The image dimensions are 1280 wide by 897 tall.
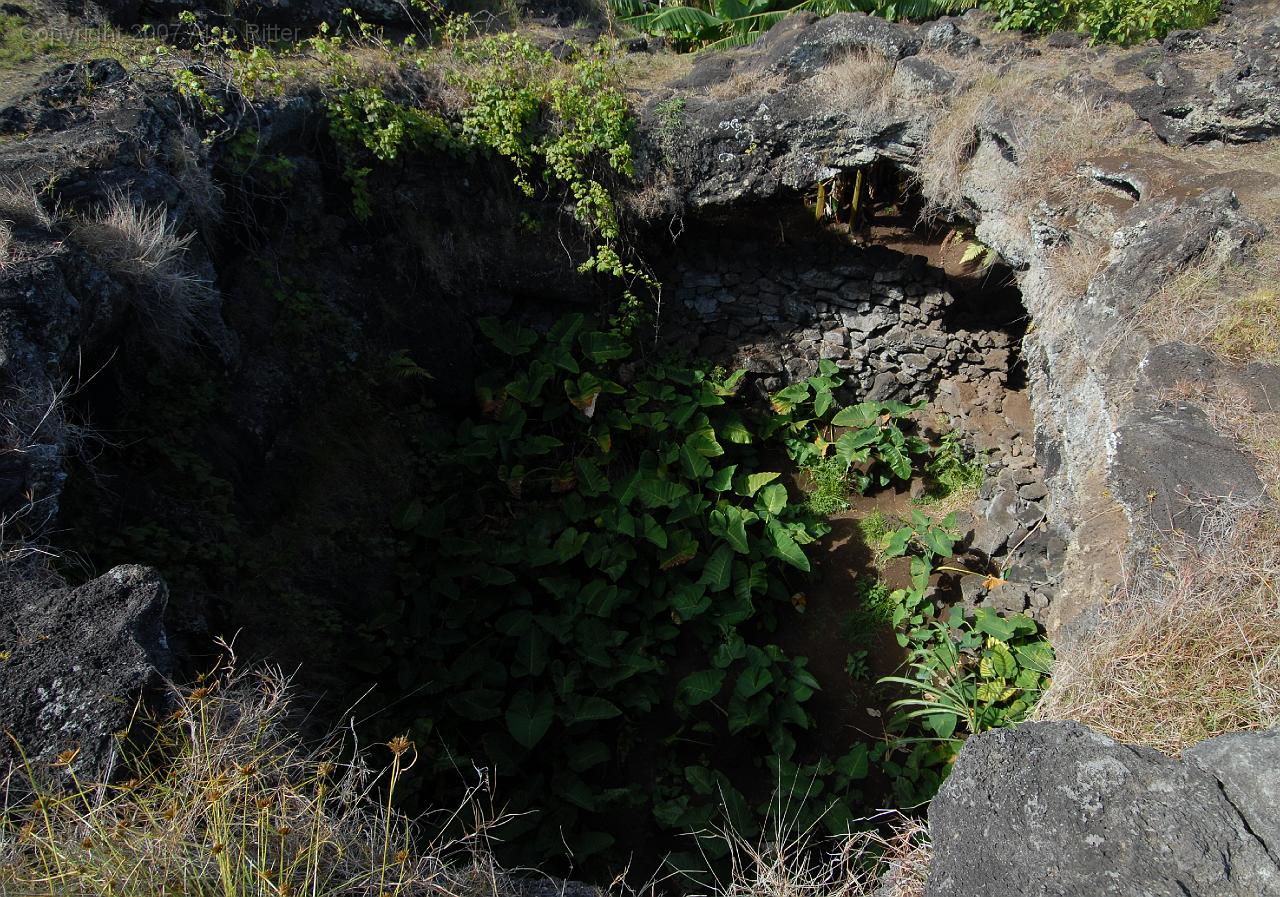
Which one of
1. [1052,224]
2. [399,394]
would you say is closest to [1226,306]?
[1052,224]

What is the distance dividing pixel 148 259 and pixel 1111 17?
28.4 feet

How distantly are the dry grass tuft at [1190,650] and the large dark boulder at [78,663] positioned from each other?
3.86 m

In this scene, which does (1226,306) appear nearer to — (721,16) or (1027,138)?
(1027,138)

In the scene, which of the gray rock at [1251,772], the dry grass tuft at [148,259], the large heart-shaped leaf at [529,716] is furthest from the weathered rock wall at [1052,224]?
the dry grass tuft at [148,259]

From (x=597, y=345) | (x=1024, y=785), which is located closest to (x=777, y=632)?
(x=597, y=345)

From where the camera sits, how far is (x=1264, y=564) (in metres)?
3.56

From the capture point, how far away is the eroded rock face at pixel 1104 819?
83.7 inches

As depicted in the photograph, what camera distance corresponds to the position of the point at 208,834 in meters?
2.25

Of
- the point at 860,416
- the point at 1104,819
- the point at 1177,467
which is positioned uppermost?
the point at 1104,819

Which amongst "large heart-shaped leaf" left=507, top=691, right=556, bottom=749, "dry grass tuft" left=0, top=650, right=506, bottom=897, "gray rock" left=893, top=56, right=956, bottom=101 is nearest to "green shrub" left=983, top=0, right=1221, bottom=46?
"gray rock" left=893, top=56, right=956, bottom=101

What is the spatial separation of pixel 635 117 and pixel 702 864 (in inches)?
247

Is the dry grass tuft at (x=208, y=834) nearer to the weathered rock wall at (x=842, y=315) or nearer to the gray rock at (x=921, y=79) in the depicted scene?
the weathered rock wall at (x=842, y=315)

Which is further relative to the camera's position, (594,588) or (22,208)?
(594,588)

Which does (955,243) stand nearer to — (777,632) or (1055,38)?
(1055,38)
